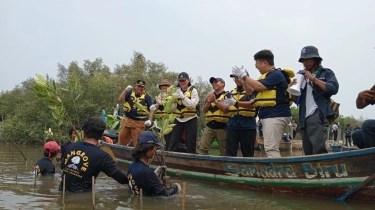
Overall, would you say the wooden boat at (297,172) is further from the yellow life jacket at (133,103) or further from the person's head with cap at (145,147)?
the yellow life jacket at (133,103)

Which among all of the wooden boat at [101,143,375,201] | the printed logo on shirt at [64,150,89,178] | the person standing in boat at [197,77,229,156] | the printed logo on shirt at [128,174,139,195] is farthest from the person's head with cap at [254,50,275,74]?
the printed logo on shirt at [64,150,89,178]

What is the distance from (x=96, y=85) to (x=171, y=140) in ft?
76.8

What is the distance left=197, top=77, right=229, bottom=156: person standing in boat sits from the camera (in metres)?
7.65

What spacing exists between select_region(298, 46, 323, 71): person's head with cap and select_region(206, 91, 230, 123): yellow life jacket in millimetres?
2318

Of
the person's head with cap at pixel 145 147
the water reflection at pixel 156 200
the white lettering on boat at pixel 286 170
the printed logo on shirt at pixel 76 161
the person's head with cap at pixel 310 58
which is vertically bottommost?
the water reflection at pixel 156 200

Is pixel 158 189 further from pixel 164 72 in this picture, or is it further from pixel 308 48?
pixel 164 72

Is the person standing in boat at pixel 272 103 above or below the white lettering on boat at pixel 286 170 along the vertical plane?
above

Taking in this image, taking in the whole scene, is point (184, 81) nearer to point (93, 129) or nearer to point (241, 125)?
point (241, 125)

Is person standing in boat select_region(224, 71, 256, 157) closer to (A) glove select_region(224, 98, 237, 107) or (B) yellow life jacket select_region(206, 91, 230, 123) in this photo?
(A) glove select_region(224, 98, 237, 107)

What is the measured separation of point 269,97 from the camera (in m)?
5.81

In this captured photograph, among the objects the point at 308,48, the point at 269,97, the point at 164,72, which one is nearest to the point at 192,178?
the point at 269,97

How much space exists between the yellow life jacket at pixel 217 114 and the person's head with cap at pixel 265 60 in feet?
5.45

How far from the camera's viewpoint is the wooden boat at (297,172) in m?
4.64

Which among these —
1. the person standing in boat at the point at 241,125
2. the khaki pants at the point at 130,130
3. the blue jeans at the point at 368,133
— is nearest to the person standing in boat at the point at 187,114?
the person standing in boat at the point at 241,125
